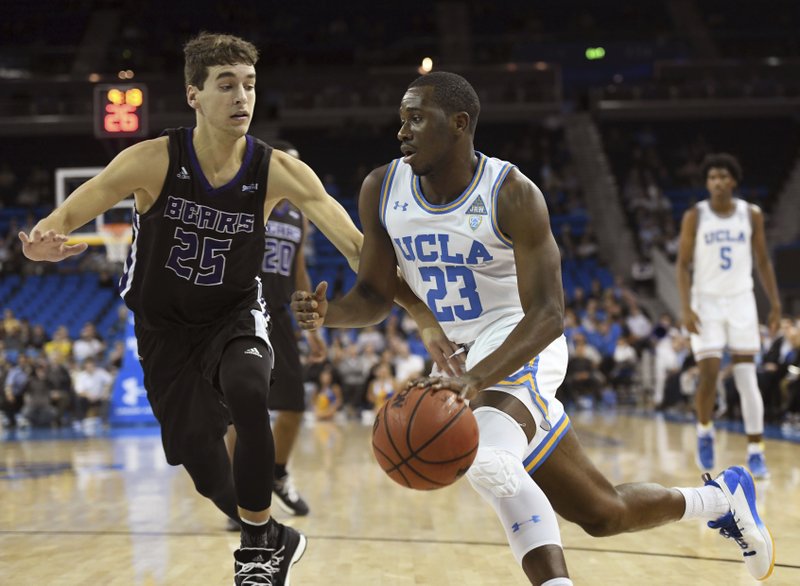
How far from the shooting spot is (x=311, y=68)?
2712 centimetres

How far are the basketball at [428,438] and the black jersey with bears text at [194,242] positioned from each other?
47.8 inches

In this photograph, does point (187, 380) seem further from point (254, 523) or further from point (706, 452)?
point (706, 452)

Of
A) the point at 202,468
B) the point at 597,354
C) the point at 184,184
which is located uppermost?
the point at 184,184

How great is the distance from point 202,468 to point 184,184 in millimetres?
1151

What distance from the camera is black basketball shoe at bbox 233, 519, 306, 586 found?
3719 mm

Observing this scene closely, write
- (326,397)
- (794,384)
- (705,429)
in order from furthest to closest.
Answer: (326,397)
(794,384)
(705,429)

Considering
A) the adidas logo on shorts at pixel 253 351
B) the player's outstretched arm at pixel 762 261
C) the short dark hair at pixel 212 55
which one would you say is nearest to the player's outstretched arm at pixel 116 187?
the short dark hair at pixel 212 55

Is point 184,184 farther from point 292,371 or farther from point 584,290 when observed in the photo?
point 584,290

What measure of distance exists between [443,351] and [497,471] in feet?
2.50

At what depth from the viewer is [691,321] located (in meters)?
7.57

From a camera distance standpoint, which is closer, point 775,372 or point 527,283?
point 527,283

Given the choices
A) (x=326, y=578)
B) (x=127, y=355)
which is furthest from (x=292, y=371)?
(x=127, y=355)

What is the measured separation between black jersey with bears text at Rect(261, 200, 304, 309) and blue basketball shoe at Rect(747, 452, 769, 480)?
3.58m

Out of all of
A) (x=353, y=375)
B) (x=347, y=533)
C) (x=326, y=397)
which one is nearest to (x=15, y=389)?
(x=326, y=397)
